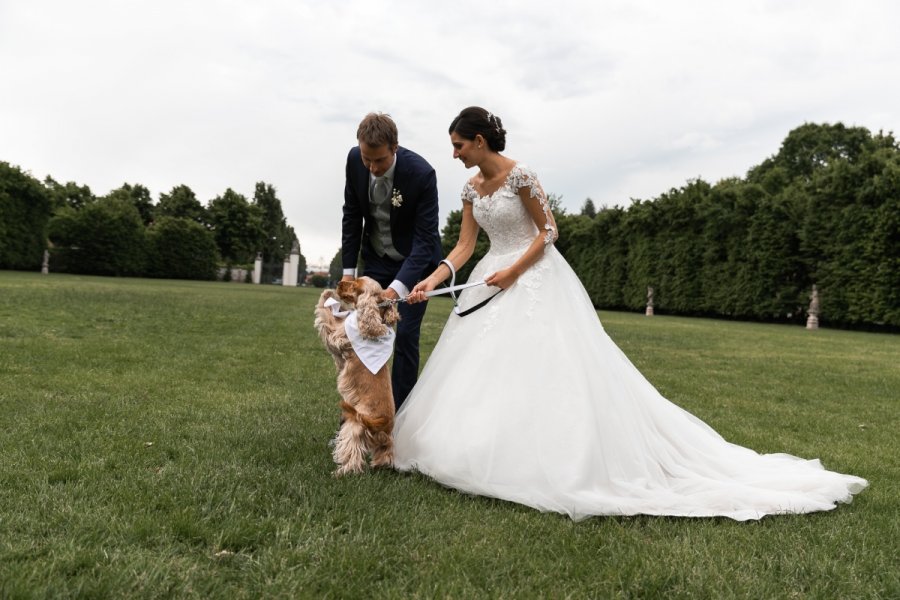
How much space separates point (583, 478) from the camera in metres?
3.76

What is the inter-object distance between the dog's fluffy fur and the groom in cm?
23

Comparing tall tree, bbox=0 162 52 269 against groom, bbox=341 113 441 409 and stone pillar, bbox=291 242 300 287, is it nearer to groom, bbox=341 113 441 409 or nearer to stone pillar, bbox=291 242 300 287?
stone pillar, bbox=291 242 300 287

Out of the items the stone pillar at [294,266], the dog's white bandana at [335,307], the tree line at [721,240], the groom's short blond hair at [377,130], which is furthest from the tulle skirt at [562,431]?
the stone pillar at [294,266]

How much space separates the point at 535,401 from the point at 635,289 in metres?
33.0

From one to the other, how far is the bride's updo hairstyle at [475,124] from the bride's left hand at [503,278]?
0.97 meters

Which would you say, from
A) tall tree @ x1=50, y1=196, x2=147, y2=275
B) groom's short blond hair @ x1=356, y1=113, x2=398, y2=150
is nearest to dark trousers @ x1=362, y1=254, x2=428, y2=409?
groom's short blond hair @ x1=356, y1=113, x2=398, y2=150

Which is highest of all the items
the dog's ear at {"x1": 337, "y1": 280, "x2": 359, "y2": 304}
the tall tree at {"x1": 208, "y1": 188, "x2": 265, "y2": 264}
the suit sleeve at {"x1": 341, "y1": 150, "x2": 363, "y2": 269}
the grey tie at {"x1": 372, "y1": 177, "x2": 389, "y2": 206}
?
the tall tree at {"x1": 208, "y1": 188, "x2": 265, "y2": 264}

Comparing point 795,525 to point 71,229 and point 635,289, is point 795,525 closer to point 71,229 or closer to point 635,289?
point 635,289

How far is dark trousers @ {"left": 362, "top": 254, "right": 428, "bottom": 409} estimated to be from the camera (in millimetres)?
5012

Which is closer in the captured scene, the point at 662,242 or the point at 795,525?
the point at 795,525

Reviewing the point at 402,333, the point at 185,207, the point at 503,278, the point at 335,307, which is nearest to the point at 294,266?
the point at 185,207

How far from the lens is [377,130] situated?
425 cm

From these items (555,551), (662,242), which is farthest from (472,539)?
(662,242)

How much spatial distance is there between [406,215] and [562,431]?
A: 2.07 metres
